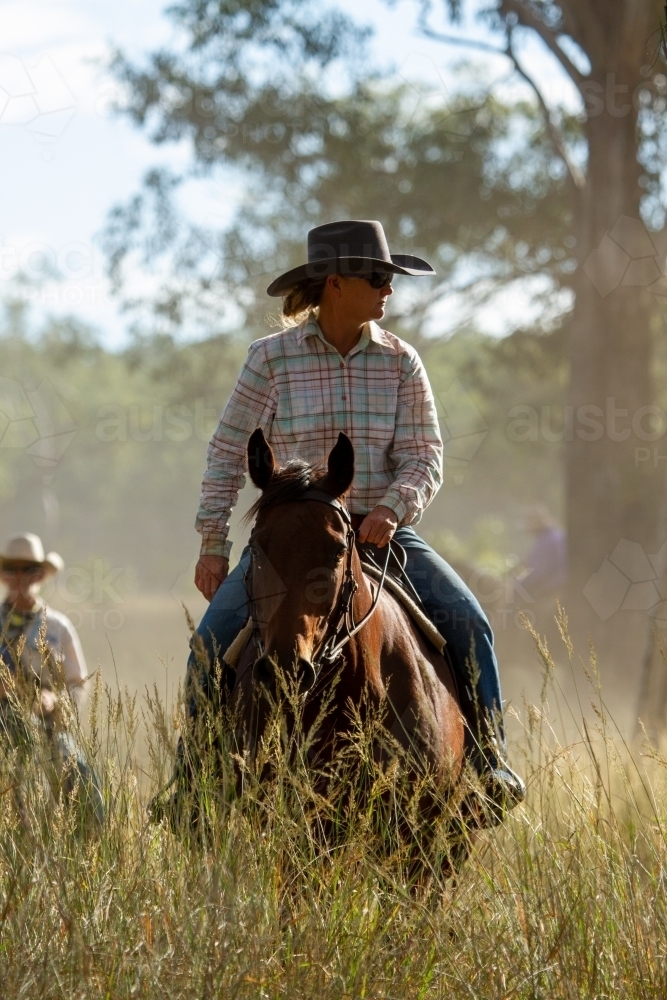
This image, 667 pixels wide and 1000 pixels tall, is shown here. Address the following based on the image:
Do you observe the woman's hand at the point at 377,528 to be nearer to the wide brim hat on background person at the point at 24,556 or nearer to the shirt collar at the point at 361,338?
the shirt collar at the point at 361,338

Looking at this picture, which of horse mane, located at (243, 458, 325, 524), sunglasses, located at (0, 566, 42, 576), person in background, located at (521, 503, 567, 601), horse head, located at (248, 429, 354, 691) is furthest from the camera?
person in background, located at (521, 503, 567, 601)

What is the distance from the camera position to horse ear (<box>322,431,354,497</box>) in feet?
13.2

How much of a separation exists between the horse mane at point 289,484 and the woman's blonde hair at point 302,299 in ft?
3.44

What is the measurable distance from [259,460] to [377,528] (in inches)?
21.0

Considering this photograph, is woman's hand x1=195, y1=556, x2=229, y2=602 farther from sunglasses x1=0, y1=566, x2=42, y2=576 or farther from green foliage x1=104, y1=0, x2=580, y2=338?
green foliage x1=104, y1=0, x2=580, y2=338

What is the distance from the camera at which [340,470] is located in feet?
13.2

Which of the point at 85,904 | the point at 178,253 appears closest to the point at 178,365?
the point at 178,253

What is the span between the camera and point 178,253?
22578mm

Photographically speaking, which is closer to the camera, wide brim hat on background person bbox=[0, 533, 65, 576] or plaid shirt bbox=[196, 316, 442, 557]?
plaid shirt bbox=[196, 316, 442, 557]

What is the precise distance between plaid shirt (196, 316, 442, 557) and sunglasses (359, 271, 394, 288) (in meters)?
0.18

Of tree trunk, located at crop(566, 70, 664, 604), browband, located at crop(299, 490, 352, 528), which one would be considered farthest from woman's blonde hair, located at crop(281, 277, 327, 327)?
tree trunk, located at crop(566, 70, 664, 604)

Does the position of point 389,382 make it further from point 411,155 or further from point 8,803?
point 411,155

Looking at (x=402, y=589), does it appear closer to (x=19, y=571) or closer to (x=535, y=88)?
(x=19, y=571)

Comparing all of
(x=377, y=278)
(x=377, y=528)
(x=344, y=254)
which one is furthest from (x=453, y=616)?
(x=344, y=254)
